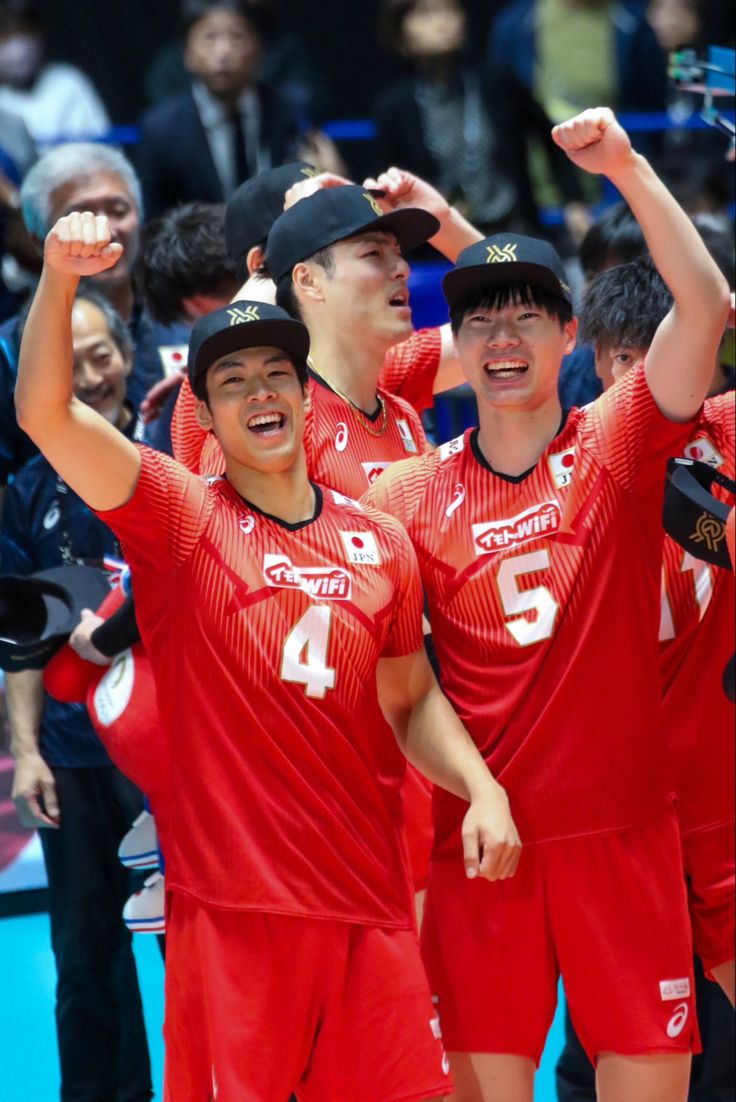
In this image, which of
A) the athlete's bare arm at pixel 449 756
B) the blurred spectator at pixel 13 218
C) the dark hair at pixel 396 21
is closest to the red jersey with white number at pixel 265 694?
the athlete's bare arm at pixel 449 756

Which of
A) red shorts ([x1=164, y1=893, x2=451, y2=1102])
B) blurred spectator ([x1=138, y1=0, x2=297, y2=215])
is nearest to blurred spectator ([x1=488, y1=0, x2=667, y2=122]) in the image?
blurred spectator ([x1=138, y1=0, x2=297, y2=215])

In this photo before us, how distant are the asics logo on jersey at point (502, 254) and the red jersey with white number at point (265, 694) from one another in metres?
0.65

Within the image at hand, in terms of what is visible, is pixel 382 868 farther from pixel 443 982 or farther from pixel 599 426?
pixel 599 426

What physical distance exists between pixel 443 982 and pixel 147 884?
1042 millimetres

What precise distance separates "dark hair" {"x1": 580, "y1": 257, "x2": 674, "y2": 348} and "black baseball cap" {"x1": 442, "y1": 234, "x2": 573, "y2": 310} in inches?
19.9

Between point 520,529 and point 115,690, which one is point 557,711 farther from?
point 115,690

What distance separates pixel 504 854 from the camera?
3.60 meters

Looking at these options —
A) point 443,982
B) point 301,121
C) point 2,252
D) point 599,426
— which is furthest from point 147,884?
point 301,121

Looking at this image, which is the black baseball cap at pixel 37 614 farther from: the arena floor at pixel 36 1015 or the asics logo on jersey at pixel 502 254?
the arena floor at pixel 36 1015

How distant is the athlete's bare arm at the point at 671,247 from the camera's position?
11.7 feet

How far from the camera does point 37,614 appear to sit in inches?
175

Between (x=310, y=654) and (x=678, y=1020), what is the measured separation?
1.08 meters

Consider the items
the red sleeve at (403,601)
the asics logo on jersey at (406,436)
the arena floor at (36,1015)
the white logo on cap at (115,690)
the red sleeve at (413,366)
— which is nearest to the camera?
the red sleeve at (403,601)

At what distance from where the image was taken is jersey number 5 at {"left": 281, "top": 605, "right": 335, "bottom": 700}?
11.7ft
